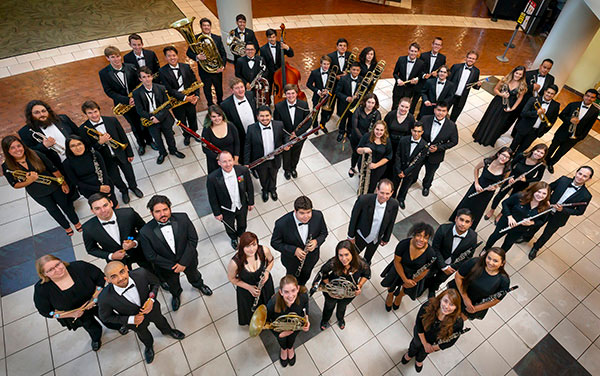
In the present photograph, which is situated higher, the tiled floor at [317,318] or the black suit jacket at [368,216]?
the black suit jacket at [368,216]

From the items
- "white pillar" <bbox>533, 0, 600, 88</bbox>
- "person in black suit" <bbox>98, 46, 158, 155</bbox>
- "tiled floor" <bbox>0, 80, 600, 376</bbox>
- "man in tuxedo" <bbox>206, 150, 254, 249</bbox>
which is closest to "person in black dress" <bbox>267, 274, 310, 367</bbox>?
"tiled floor" <bbox>0, 80, 600, 376</bbox>

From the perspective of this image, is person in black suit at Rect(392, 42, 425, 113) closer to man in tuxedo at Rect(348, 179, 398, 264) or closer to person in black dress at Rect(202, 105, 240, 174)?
man in tuxedo at Rect(348, 179, 398, 264)

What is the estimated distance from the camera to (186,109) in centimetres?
634

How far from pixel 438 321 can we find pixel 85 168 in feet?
15.5

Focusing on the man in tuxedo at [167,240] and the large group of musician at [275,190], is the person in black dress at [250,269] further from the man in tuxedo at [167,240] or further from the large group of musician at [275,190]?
the man in tuxedo at [167,240]

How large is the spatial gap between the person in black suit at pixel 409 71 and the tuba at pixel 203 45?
362cm

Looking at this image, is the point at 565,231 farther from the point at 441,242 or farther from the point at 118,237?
the point at 118,237

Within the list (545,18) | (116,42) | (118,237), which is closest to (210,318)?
(118,237)

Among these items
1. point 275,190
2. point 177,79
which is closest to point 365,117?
point 275,190

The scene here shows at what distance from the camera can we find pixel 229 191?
4488mm

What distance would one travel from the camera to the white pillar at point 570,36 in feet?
24.3

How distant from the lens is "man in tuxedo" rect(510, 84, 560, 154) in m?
6.21

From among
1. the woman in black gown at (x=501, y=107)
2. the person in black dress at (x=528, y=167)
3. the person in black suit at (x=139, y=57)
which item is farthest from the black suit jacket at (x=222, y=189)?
the woman in black gown at (x=501, y=107)

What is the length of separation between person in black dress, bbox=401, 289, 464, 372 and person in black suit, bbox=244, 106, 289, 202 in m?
3.03
